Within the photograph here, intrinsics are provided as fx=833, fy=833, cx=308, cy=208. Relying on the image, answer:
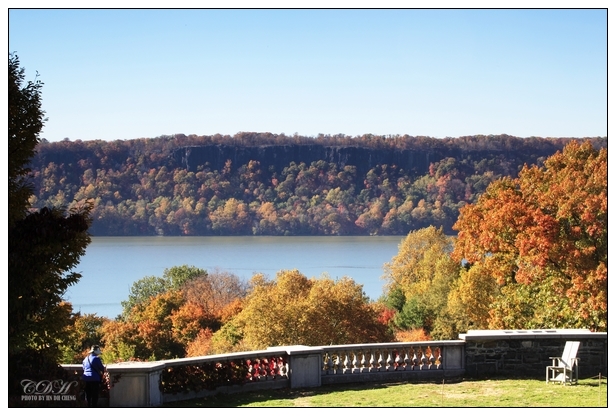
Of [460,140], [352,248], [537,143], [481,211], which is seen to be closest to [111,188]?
[352,248]

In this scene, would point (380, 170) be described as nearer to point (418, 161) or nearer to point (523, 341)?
point (418, 161)

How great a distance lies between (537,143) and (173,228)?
3902 cm

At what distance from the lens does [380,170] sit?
80.9 m

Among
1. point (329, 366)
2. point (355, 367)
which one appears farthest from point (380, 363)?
point (329, 366)

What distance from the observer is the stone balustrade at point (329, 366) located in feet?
39.6

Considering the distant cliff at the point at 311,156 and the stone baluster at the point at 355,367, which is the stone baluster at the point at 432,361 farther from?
the distant cliff at the point at 311,156

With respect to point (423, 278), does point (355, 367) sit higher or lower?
higher

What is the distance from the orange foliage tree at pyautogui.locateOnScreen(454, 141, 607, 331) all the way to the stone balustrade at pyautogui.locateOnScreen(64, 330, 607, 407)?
5.70 m

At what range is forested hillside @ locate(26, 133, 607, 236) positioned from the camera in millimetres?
73188

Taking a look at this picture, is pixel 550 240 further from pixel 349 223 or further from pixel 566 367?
pixel 349 223

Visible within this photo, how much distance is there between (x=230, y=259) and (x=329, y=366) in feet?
285

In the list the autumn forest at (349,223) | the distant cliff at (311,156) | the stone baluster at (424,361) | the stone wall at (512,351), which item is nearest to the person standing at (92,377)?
the stone baluster at (424,361)

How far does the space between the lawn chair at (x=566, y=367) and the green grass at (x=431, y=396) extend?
20cm

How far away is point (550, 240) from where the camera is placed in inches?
896
